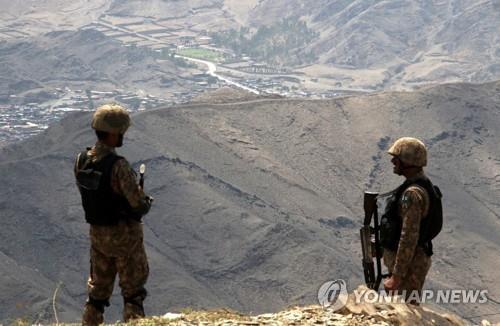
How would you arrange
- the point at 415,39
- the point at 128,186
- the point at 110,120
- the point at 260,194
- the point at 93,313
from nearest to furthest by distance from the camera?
the point at 128,186 → the point at 110,120 → the point at 93,313 → the point at 260,194 → the point at 415,39

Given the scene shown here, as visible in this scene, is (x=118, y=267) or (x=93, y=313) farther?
(x=93, y=313)

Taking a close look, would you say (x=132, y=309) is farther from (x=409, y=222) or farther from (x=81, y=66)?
(x=81, y=66)

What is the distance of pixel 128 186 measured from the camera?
7.29 metres

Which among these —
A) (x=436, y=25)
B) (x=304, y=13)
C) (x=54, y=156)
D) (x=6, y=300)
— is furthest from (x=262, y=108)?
(x=304, y=13)

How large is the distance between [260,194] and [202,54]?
106m

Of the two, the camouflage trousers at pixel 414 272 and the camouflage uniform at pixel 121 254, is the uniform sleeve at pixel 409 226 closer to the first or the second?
the camouflage trousers at pixel 414 272

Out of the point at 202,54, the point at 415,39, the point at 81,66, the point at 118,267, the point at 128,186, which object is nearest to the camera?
the point at 128,186

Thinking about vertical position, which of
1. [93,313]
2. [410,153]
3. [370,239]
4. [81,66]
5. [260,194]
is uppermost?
[410,153]

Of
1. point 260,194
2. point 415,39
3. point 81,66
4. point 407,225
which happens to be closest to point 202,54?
point 81,66

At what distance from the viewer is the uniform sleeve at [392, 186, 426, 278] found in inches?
289

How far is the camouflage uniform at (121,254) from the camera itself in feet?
24.1

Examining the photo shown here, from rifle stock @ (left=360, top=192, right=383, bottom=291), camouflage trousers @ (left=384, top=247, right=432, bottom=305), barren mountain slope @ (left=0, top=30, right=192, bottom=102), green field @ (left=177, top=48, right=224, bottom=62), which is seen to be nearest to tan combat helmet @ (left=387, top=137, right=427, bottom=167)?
rifle stock @ (left=360, top=192, right=383, bottom=291)

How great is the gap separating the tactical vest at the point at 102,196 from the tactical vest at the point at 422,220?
216cm

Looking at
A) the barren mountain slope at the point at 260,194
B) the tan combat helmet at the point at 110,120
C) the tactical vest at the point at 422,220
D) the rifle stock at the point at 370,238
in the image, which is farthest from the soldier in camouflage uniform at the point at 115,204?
the barren mountain slope at the point at 260,194
